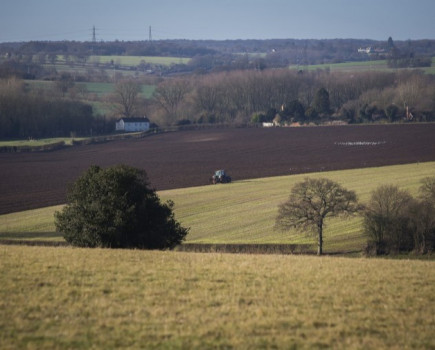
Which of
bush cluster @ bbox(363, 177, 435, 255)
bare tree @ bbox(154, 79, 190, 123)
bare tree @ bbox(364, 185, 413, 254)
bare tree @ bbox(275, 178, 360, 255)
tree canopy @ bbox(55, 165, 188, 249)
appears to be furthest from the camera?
bare tree @ bbox(154, 79, 190, 123)

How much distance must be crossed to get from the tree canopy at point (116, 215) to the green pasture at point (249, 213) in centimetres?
865

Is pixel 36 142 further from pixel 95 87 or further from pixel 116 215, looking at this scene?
pixel 116 215

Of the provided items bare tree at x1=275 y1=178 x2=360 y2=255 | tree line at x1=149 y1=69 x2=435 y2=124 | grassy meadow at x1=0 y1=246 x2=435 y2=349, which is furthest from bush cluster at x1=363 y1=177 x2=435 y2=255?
tree line at x1=149 y1=69 x2=435 y2=124

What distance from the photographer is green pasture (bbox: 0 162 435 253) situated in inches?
1421

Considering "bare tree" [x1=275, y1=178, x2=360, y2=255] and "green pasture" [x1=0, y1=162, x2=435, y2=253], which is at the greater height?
"bare tree" [x1=275, y1=178, x2=360, y2=255]

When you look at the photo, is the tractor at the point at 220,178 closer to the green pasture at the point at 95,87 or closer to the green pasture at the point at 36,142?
the green pasture at the point at 36,142

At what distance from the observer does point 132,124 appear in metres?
111

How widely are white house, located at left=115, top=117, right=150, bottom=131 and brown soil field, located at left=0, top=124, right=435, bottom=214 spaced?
8.79 meters

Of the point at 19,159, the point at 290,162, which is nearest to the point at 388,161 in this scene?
the point at 290,162

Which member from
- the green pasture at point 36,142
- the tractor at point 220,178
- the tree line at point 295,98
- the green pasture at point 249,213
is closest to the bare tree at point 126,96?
the tree line at point 295,98

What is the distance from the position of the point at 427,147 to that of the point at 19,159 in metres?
45.2

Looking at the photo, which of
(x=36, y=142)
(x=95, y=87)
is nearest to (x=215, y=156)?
(x=36, y=142)

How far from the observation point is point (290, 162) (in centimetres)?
7138

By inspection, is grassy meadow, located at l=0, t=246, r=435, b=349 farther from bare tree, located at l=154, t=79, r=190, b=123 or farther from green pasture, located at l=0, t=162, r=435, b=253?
bare tree, located at l=154, t=79, r=190, b=123
